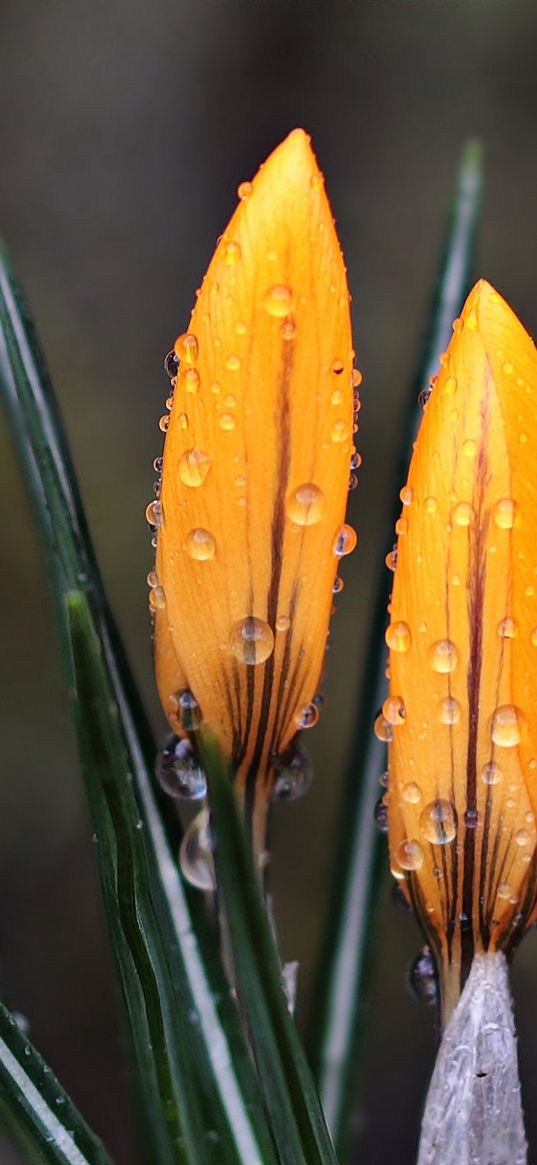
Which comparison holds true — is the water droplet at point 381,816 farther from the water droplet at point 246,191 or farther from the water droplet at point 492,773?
the water droplet at point 246,191

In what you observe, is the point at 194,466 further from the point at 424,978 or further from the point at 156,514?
the point at 424,978

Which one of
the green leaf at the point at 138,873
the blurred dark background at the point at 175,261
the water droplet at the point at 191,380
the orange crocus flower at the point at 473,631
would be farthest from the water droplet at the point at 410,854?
the blurred dark background at the point at 175,261

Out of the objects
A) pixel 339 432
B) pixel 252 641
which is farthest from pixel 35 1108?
pixel 339 432

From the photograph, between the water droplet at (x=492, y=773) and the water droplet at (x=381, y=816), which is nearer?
the water droplet at (x=492, y=773)

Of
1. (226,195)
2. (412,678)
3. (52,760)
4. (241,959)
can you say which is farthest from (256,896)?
(226,195)

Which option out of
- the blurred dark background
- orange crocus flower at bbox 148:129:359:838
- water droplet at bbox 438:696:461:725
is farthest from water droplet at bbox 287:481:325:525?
the blurred dark background

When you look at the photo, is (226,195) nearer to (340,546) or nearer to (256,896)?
(340,546)

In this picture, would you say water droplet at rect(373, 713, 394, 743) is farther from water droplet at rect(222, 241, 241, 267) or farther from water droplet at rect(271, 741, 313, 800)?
water droplet at rect(222, 241, 241, 267)

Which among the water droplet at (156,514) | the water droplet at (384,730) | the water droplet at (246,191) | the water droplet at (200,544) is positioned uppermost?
the water droplet at (246,191)
